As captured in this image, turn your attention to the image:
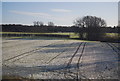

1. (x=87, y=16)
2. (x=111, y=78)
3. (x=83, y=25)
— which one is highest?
(x=87, y=16)

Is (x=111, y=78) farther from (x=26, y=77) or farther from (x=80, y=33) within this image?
(x=80, y=33)

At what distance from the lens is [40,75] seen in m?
6.68

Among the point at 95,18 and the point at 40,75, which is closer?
the point at 40,75

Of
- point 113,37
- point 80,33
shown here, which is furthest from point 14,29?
point 113,37

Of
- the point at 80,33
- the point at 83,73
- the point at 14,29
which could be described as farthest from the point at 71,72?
the point at 14,29

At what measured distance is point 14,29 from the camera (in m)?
59.9

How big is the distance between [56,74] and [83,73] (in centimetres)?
127

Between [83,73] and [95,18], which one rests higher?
[95,18]

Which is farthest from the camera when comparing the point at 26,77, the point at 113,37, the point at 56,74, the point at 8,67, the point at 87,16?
the point at 87,16

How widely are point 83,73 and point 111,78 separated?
1259 mm

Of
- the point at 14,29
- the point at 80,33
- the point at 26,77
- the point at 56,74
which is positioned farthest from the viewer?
the point at 14,29

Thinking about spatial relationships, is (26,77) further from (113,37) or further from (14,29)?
(14,29)

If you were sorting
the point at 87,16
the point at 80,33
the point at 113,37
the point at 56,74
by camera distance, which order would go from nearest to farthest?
the point at 56,74
the point at 113,37
the point at 80,33
the point at 87,16

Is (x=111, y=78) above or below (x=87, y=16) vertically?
below
